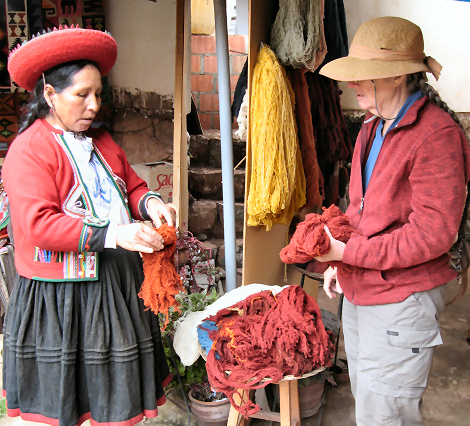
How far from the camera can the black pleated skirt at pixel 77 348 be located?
1788 millimetres

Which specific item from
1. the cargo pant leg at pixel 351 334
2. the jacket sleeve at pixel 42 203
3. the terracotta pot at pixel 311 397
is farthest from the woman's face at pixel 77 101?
the terracotta pot at pixel 311 397

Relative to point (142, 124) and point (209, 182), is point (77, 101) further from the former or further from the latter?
point (209, 182)

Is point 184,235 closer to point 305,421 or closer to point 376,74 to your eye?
point 305,421

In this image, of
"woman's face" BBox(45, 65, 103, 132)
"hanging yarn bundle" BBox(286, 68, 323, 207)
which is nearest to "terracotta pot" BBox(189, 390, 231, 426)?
"hanging yarn bundle" BBox(286, 68, 323, 207)

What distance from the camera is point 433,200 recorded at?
133 centimetres

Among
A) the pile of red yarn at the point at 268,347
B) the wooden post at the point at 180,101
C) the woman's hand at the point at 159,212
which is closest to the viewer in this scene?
the pile of red yarn at the point at 268,347

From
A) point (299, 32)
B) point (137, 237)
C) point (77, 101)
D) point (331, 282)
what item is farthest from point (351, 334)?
point (299, 32)

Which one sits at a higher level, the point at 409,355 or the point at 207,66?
the point at 207,66

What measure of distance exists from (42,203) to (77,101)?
42 cm

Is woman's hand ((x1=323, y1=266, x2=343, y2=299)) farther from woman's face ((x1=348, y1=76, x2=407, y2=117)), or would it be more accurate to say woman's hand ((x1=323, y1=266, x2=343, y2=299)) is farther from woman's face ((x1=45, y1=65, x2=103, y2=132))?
woman's face ((x1=45, y1=65, x2=103, y2=132))

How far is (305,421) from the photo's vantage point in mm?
2592

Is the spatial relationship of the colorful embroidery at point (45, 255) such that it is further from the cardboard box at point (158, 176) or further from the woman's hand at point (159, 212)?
the cardboard box at point (158, 176)

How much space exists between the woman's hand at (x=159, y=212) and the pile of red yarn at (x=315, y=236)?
0.62 metres

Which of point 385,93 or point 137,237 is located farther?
point 137,237
